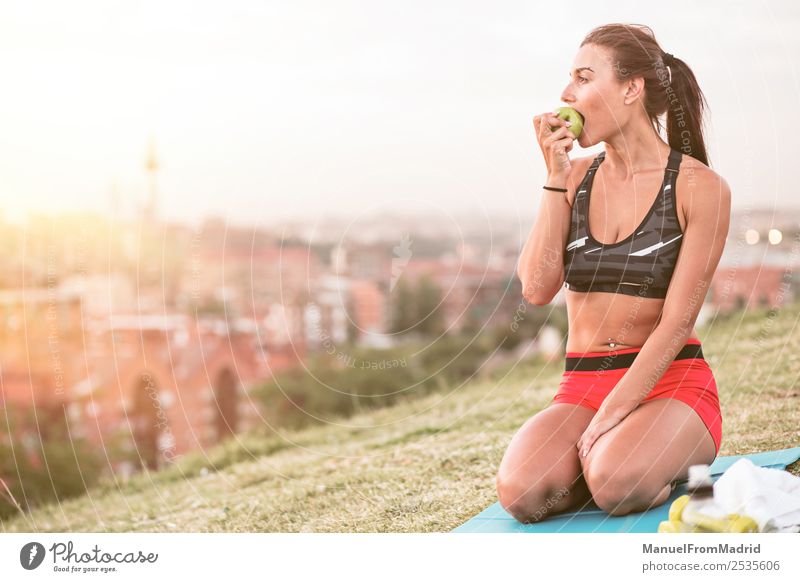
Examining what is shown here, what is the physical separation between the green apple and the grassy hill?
100 cm

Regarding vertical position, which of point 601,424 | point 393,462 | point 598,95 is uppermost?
point 598,95

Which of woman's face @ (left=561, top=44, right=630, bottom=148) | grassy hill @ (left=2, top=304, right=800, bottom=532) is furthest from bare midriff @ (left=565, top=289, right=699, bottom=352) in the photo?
grassy hill @ (left=2, top=304, right=800, bottom=532)

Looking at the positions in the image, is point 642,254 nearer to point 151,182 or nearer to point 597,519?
point 597,519

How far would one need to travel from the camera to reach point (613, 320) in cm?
205

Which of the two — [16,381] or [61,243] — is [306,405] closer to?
[16,381]

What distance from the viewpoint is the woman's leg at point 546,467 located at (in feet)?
6.44

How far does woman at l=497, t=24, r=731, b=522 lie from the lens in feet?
6.35

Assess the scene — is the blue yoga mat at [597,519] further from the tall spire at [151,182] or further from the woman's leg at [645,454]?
the tall spire at [151,182]

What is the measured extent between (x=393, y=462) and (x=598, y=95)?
1471mm

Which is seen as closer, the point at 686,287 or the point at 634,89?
the point at 686,287

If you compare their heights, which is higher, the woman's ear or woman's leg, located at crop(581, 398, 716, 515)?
the woman's ear

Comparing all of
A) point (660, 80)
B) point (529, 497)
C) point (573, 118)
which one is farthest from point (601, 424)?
point (660, 80)

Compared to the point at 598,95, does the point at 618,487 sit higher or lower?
lower

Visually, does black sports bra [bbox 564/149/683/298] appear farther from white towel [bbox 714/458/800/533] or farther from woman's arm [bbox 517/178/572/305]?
white towel [bbox 714/458/800/533]
